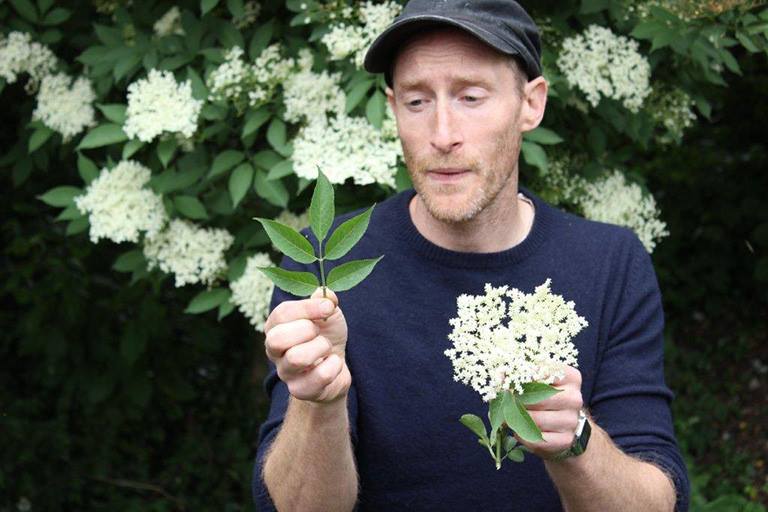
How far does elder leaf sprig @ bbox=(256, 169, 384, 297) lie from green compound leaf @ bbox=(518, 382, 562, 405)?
0.28 metres

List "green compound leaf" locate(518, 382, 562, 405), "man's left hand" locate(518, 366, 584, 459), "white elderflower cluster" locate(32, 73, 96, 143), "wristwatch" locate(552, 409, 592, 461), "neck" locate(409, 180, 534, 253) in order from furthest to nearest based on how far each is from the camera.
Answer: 1. "white elderflower cluster" locate(32, 73, 96, 143)
2. "neck" locate(409, 180, 534, 253)
3. "wristwatch" locate(552, 409, 592, 461)
4. "man's left hand" locate(518, 366, 584, 459)
5. "green compound leaf" locate(518, 382, 562, 405)

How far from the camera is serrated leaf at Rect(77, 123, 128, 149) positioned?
3084 millimetres

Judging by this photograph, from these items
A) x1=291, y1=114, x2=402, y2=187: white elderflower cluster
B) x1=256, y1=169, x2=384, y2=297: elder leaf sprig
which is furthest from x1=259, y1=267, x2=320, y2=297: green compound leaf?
x1=291, y1=114, x2=402, y2=187: white elderflower cluster

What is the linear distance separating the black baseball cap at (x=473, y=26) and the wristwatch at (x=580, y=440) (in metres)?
0.78

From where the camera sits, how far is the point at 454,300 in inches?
90.6

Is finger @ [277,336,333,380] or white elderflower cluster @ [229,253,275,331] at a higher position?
finger @ [277,336,333,380]

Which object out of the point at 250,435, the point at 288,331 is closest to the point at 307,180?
the point at 288,331

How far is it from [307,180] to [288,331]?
1271mm

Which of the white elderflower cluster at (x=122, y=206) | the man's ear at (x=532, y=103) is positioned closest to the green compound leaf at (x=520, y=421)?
the man's ear at (x=532, y=103)

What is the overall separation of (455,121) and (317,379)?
755mm

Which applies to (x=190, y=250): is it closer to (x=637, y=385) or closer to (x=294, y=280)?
(x=637, y=385)

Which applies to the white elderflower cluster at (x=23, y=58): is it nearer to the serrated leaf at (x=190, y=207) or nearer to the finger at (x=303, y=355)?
the serrated leaf at (x=190, y=207)

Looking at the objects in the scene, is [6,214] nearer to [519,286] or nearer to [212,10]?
[212,10]

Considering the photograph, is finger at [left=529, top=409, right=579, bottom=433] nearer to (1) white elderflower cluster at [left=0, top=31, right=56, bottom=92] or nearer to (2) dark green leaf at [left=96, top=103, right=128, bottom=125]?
(2) dark green leaf at [left=96, top=103, right=128, bottom=125]
